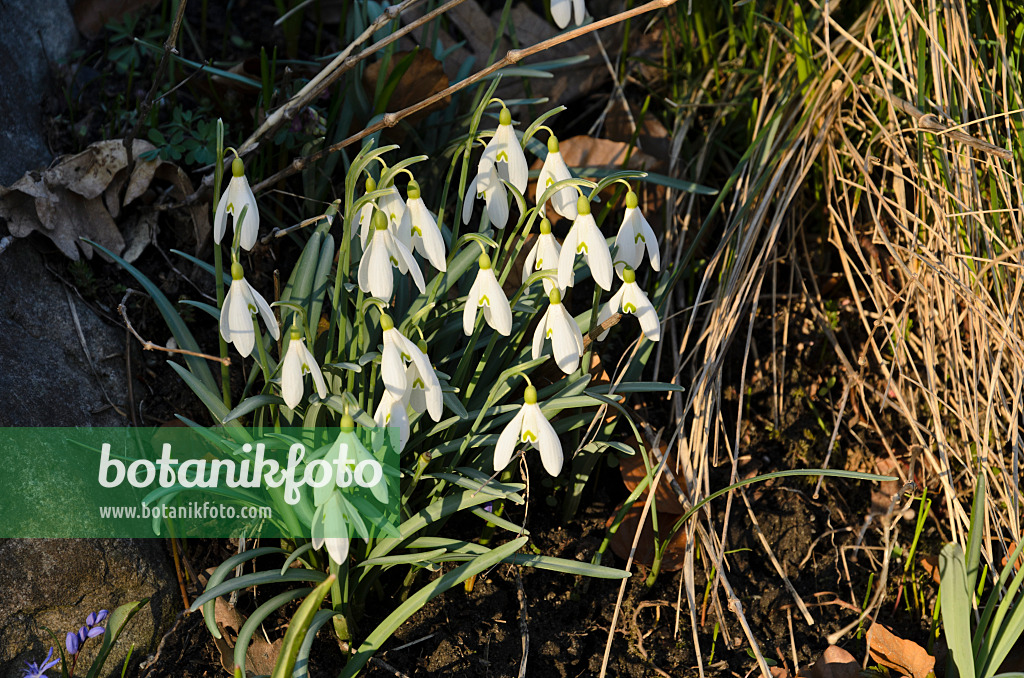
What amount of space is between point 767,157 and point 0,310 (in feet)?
5.65

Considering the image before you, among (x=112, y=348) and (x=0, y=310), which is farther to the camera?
(x=112, y=348)

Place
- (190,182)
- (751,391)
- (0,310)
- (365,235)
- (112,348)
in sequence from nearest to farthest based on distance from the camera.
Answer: (365,235) → (0,310) → (112,348) → (190,182) → (751,391)

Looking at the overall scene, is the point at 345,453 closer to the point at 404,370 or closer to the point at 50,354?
the point at 404,370

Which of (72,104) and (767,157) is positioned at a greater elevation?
(72,104)

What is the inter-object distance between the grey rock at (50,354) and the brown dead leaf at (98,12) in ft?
2.53

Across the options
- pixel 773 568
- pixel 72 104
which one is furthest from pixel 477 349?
pixel 72 104

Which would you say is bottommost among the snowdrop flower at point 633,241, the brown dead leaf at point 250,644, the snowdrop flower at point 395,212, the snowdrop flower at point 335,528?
the brown dead leaf at point 250,644

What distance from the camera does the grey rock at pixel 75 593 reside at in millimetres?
1366

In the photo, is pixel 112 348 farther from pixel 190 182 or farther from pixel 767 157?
pixel 767 157

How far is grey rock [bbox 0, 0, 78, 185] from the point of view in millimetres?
1830

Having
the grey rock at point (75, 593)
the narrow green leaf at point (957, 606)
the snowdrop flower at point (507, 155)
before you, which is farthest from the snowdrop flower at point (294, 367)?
the narrow green leaf at point (957, 606)

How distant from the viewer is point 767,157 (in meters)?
1.99

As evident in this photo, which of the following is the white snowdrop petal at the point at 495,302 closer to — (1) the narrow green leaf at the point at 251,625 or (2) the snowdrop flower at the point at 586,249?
(2) the snowdrop flower at the point at 586,249

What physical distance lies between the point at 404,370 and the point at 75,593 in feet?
2.54
